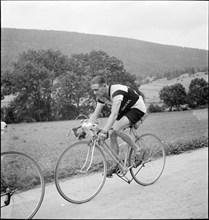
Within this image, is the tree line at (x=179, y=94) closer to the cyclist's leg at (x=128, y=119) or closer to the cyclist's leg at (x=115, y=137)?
Result: the cyclist's leg at (x=128, y=119)

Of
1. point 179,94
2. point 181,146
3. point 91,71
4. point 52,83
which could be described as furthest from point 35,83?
point 181,146

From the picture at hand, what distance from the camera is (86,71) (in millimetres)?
2984

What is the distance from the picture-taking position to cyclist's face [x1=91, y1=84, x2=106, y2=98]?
116 inches

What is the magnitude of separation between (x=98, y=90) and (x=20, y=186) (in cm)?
124

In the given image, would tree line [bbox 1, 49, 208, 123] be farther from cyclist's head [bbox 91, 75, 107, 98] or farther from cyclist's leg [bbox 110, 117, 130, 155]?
cyclist's leg [bbox 110, 117, 130, 155]

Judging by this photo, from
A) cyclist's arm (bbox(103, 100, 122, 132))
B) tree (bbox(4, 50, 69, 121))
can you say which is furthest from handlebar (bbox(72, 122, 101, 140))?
tree (bbox(4, 50, 69, 121))

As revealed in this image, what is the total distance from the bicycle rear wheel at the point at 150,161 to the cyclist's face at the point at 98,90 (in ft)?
3.62

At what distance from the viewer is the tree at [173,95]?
363 centimetres

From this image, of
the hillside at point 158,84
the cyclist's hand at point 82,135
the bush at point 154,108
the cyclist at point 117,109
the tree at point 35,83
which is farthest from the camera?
the bush at point 154,108

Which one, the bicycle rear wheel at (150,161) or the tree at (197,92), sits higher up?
the tree at (197,92)

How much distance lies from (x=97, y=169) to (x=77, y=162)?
0.25 meters

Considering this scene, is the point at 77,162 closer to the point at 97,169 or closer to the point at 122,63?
the point at 97,169

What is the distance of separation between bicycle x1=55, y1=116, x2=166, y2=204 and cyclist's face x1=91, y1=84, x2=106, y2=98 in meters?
0.32

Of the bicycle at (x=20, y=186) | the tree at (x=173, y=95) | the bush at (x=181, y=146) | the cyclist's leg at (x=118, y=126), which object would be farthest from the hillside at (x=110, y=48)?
the bush at (x=181, y=146)
